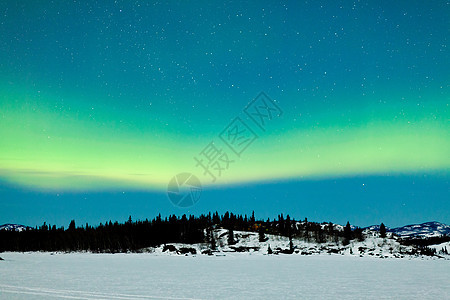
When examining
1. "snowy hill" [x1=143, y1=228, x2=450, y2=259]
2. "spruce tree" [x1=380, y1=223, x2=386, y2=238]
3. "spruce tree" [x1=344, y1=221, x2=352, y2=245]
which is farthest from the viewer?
"spruce tree" [x1=380, y1=223, x2=386, y2=238]

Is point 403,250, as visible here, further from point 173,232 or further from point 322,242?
point 173,232

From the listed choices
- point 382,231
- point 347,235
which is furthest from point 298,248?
point 382,231

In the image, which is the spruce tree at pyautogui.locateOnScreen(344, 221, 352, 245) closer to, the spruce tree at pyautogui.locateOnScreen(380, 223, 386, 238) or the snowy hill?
the snowy hill

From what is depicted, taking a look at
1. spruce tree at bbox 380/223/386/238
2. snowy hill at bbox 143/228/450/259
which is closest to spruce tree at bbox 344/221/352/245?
snowy hill at bbox 143/228/450/259

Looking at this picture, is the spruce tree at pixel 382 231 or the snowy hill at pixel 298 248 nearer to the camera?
the snowy hill at pixel 298 248

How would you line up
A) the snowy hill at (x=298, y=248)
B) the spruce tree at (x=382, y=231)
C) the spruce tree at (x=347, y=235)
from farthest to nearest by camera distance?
the spruce tree at (x=382, y=231), the spruce tree at (x=347, y=235), the snowy hill at (x=298, y=248)

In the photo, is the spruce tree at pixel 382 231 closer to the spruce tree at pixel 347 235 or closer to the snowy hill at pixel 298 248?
the snowy hill at pixel 298 248

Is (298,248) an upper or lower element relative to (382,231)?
lower

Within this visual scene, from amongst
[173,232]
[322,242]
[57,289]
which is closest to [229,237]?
[173,232]

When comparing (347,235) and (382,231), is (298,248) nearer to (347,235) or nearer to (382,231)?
(347,235)

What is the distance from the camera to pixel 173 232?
177 m

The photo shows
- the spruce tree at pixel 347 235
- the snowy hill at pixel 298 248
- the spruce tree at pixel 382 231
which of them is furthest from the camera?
the spruce tree at pixel 382 231

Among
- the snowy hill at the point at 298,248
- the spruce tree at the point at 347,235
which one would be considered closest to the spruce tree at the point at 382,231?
the snowy hill at the point at 298,248

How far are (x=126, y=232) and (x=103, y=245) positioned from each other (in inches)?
458
